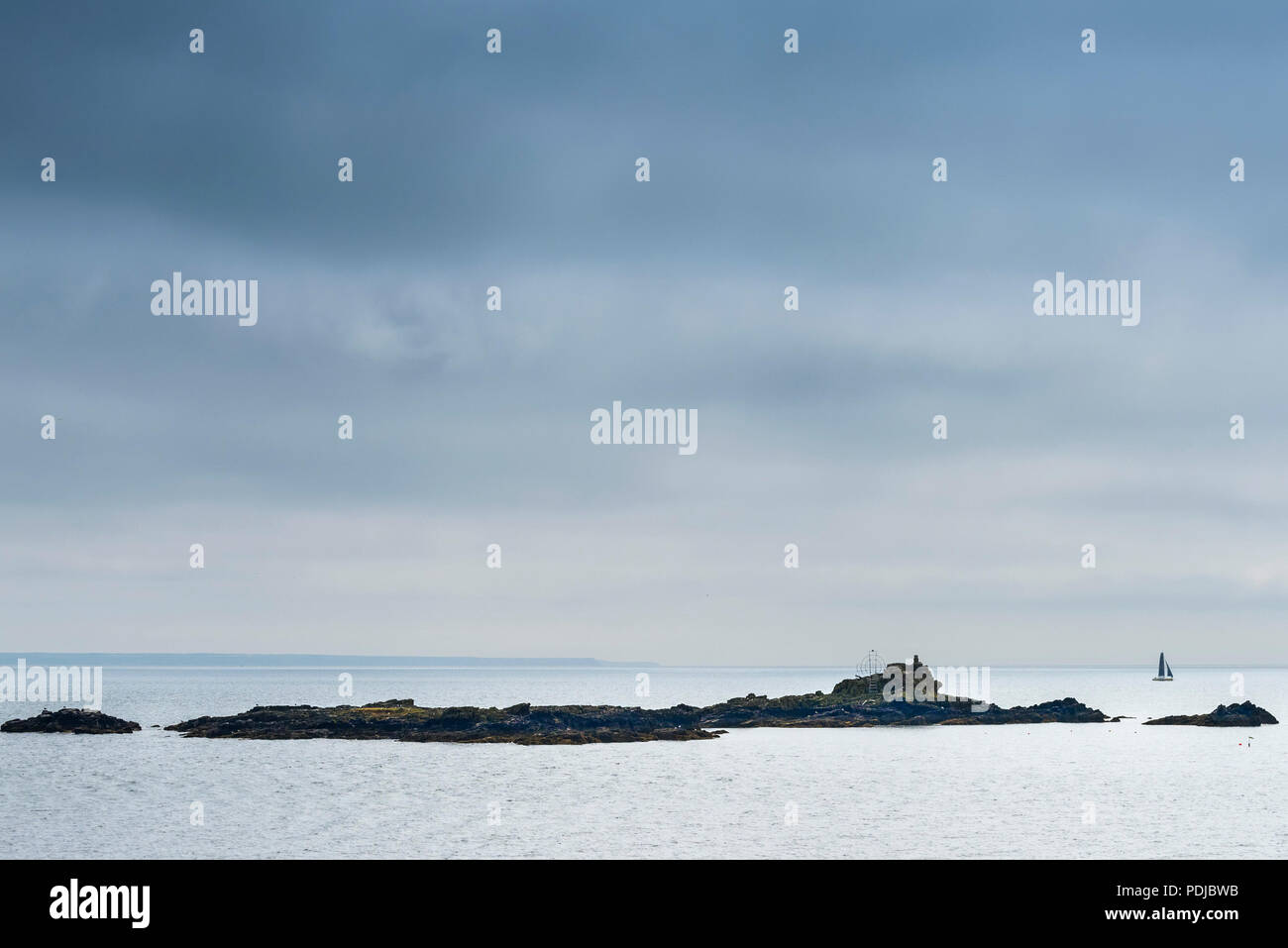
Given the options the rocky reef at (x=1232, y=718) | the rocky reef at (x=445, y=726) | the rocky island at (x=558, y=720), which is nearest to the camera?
the rocky reef at (x=445, y=726)

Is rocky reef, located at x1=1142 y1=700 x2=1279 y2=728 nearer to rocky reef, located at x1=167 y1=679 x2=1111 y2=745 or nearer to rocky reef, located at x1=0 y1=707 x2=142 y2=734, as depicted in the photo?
rocky reef, located at x1=167 y1=679 x2=1111 y2=745

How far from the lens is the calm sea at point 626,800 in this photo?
61.2m

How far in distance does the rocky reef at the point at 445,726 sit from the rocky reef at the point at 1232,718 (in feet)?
259

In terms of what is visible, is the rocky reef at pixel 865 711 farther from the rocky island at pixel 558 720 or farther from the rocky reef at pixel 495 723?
the rocky reef at pixel 495 723

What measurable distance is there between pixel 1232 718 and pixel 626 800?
124176 mm

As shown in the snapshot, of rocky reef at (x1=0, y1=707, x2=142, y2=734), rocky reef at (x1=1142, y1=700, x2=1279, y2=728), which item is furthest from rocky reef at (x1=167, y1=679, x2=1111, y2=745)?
rocky reef at (x1=1142, y1=700, x2=1279, y2=728)

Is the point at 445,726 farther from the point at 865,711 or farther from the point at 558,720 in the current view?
the point at 865,711

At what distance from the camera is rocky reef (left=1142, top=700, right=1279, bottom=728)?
163250mm

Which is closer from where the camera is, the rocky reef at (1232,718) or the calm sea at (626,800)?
the calm sea at (626,800)

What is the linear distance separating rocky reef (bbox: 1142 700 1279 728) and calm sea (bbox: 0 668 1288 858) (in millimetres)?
35818

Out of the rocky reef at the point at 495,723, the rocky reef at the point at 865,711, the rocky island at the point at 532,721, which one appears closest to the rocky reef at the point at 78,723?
the rocky reef at the point at 495,723

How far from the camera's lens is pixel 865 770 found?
10206 centimetres

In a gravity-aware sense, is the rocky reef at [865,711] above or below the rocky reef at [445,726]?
below
